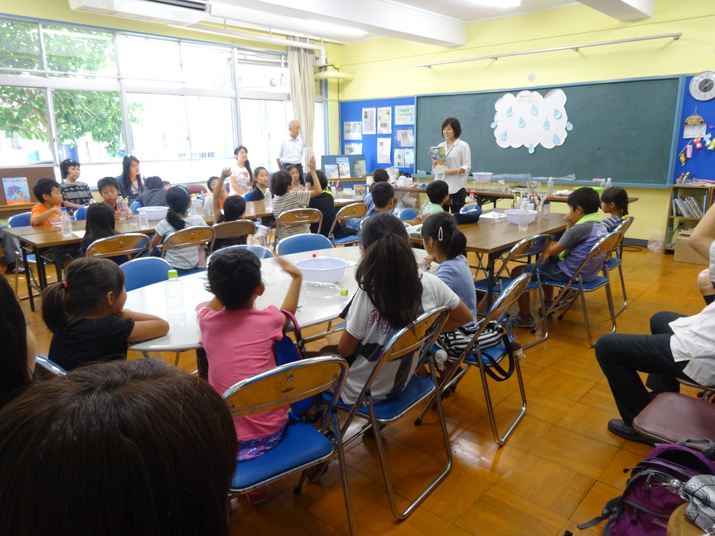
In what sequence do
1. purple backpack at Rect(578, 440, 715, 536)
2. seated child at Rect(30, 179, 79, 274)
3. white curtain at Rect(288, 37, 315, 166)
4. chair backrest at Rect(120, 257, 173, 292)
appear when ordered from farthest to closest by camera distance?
white curtain at Rect(288, 37, 315, 166), seated child at Rect(30, 179, 79, 274), chair backrest at Rect(120, 257, 173, 292), purple backpack at Rect(578, 440, 715, 536)

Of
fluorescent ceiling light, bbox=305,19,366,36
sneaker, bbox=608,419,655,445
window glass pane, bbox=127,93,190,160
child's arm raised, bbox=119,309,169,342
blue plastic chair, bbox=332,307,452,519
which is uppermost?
fluorescent ceiling light, bbox=305,19,366,36

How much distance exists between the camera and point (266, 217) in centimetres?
477

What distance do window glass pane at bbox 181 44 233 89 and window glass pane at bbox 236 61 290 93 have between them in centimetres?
23

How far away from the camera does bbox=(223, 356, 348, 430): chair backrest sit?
1.28 m

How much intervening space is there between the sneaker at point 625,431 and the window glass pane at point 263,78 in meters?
7.55

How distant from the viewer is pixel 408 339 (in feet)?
5.48

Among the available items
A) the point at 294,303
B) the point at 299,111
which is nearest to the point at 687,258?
the point at 294,303

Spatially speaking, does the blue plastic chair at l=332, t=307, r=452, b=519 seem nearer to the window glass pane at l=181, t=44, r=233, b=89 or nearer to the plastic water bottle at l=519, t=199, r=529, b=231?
the plastic water bottle at l=519, t=199, r=529, b=231

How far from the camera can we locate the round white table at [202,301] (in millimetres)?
1699

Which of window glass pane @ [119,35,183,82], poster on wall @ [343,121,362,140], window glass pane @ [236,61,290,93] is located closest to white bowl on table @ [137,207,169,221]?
window glass pane @ [119,35,183,82]

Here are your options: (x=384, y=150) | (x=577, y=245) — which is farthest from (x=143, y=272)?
(x=384, y=150)

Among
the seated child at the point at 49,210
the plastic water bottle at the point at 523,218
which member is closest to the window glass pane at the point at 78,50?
the seated child at the point at 49,210

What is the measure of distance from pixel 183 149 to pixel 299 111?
2.28m

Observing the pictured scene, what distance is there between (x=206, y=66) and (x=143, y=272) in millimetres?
6170
